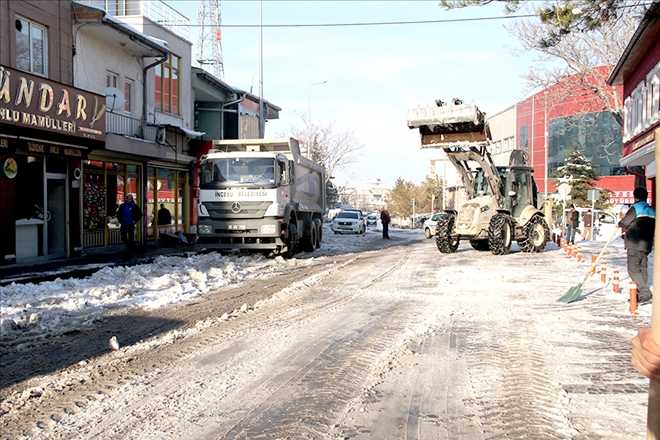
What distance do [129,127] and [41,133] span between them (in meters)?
5.71

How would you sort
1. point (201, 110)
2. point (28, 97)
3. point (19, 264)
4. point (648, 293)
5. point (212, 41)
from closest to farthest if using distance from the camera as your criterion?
point (648, 293), point (28, 97), point (19, 264), point (201, 110), point (212, 41)

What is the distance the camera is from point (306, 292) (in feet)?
34.7

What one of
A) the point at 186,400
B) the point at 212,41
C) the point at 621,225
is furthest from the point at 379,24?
the point at 212,41

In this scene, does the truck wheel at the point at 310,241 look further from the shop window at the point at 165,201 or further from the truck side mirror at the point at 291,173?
the shop window at the point at 165,201

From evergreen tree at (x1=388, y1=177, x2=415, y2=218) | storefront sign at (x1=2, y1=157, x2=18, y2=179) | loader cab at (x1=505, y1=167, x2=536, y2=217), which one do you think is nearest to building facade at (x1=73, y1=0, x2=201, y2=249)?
storefront sign at (x1=2, y1=157, x2=18, y2=179)

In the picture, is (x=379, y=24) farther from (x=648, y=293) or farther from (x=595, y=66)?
(x=648, y=293)

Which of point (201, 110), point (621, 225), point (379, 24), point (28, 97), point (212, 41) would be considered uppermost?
point (212, 41)

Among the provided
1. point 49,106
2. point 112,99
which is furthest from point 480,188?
point 49,106

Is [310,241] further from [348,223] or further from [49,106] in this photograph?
[348,223]

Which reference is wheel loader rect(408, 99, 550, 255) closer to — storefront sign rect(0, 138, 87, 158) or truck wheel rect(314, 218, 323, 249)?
truck wheel rect(314, 218, 323, 249)

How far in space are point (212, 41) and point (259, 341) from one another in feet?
161

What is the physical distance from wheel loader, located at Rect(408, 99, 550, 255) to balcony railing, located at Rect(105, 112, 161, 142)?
9.64 meters

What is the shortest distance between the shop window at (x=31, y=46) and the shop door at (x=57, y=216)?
302 cm

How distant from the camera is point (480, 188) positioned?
18594mm
